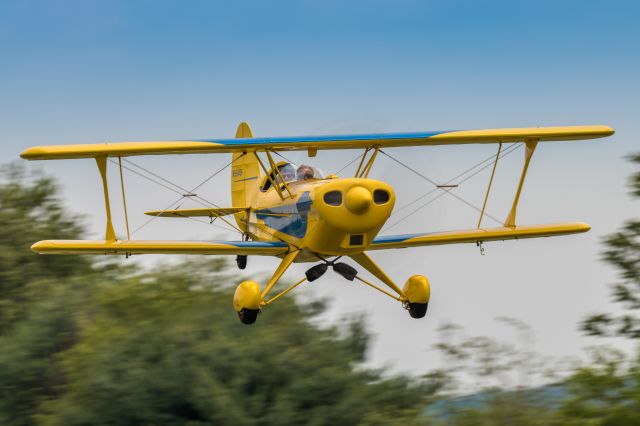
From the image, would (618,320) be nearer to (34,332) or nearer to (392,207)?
(392,207)

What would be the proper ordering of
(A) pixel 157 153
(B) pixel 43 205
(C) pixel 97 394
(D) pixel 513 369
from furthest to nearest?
1. (B) pixel 43 205
2. (C) pixel 97 394
3. (D) pixel 513 369
4. (A) pixel 157 153

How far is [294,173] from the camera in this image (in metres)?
16.2

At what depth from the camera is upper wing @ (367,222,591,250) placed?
16031 mm

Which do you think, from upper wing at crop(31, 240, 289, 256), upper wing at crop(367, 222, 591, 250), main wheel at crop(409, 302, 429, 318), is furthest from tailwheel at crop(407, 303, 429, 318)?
upper wing at crop(31, 240, 289, 256)

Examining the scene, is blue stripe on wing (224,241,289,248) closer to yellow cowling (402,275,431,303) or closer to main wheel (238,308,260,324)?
main wheel (238,308,260,324)

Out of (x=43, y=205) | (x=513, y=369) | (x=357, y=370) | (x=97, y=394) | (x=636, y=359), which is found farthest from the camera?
(x=43, y=205)

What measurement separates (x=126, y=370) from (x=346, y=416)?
6.77 meters

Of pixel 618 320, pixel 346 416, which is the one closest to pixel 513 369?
pixel 618 320

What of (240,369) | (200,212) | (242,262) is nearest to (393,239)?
(242,262)

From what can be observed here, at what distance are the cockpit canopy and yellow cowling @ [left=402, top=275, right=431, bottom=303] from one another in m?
2.11

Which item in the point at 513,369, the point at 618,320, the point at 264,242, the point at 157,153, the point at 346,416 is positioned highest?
the point at 157,153

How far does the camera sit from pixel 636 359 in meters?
24.8

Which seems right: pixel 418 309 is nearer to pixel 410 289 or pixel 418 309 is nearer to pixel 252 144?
pixel 410 289

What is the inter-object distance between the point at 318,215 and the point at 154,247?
2536mm
